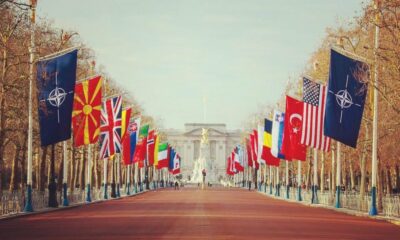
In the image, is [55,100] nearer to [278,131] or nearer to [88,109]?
[88,109]

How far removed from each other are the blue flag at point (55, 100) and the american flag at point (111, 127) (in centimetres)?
1859

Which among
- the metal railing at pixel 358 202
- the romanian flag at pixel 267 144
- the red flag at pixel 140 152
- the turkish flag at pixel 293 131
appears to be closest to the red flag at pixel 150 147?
the red flag at pixel 140 152

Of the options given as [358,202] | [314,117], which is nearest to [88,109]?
[314,117]

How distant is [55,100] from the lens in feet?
146

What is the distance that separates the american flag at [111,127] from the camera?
63812mm

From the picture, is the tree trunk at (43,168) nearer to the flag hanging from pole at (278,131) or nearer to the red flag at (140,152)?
the flag hanging from pole at (278,131)

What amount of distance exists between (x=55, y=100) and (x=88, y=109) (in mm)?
10044

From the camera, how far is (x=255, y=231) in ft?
97.1

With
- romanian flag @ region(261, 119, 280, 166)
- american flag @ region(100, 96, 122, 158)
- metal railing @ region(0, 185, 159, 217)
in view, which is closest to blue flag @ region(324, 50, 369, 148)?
metal railing @ region(0, 185, 159, 217)

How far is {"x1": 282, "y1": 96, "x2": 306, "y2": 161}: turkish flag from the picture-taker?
195ft

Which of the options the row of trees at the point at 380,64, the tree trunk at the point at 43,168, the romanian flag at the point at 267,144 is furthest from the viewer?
the romanian flag at the point at 267,144

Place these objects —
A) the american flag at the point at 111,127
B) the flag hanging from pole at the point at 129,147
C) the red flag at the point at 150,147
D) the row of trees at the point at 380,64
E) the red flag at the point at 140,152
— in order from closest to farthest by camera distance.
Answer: the row of trees at the point at 380,64, the american flag at the point at 111,127, the flag hanging from pole at the point at 129,147, the red flag at the point at 140,152, the red flag at the point at 150,147

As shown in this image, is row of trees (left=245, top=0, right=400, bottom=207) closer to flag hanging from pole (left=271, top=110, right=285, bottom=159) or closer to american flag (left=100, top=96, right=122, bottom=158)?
flag hanging from pole (left=271, top=110, right=285, bottom=159)

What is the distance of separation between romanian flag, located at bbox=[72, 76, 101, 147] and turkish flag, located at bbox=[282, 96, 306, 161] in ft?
42.9
